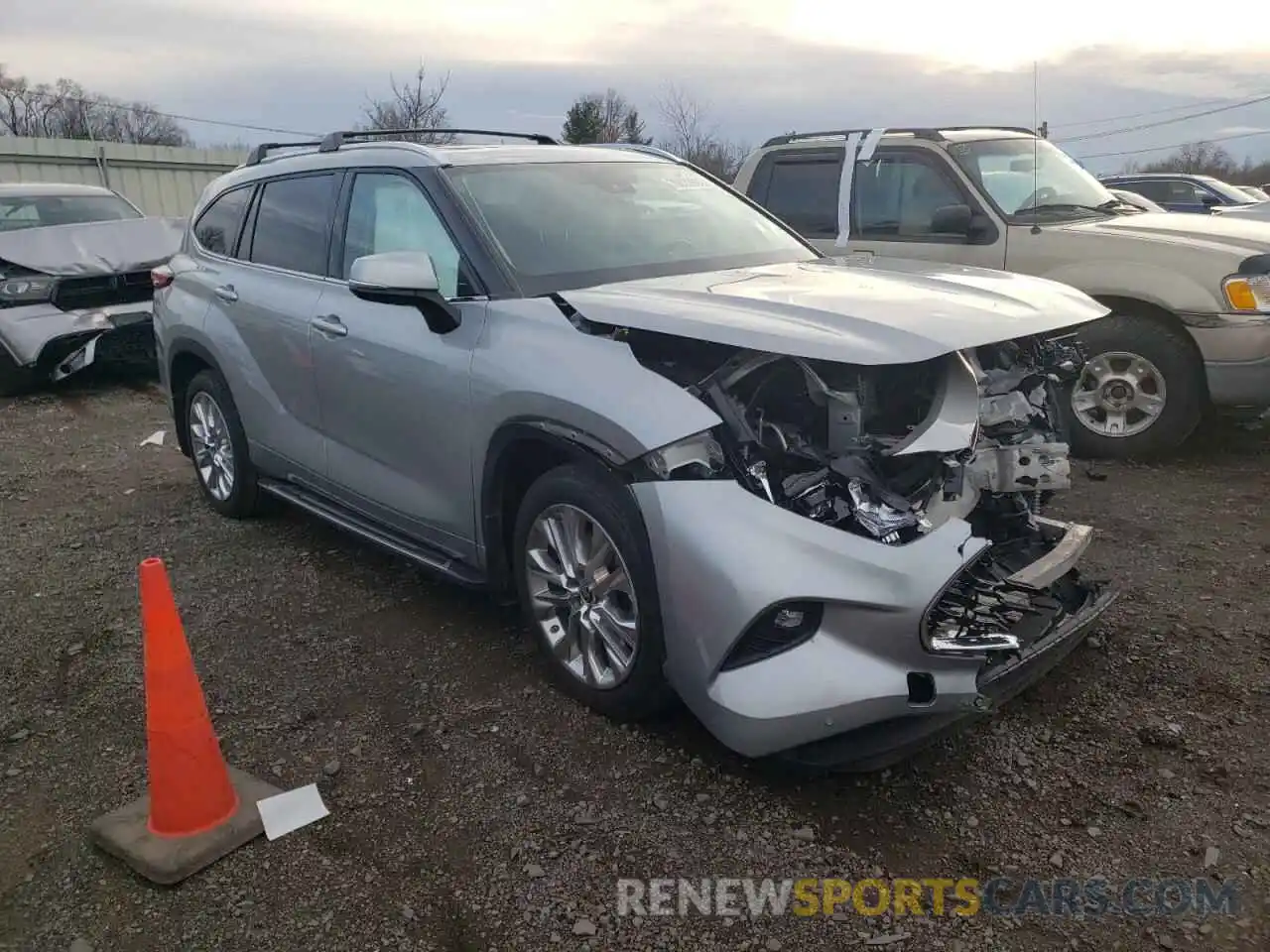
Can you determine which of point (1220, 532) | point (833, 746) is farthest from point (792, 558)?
point (1220, 532)

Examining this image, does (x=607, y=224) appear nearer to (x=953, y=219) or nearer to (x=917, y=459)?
(x=917, y=459)

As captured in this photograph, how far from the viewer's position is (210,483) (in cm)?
573

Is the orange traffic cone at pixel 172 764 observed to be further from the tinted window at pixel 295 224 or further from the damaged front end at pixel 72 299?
the damaged front end at pixel 72 299

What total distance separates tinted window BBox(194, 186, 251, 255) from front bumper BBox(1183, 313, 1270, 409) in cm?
534

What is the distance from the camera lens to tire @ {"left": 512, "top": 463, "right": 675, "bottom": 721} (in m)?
3.03

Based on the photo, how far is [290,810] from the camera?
3.03m

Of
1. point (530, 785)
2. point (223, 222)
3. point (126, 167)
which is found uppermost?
point (126, 167)

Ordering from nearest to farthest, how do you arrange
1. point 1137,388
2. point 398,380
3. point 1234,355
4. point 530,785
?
point 530,785
point 398,380
point 1234,355
point 1137,388

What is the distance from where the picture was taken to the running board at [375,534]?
12.6ft

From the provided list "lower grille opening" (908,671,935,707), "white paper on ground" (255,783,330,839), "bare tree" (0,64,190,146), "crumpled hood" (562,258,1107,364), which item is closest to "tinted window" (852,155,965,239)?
"crumpled hood" (562,258,1107,364)

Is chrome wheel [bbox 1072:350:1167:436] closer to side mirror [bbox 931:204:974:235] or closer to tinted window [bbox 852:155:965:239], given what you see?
side mirror [bbox 931:204:974:235]

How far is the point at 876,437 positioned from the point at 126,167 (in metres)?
19.7

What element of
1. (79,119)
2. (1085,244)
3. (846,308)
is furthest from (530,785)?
(79,119)

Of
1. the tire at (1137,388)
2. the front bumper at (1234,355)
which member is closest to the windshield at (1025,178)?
the tire at (1137,388)
